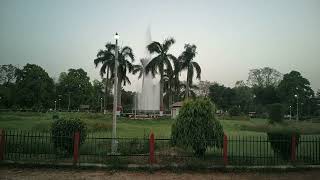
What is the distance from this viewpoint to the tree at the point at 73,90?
10062 centimetres

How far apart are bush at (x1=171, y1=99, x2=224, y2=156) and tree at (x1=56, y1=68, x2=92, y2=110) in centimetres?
8682

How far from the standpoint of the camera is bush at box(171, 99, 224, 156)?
1520cm

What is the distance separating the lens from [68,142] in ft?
48.6

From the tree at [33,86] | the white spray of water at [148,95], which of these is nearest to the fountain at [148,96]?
the white spray of water at [148,95]

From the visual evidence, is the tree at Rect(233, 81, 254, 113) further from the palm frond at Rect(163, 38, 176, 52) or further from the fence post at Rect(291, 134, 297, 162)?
the fence post at Rect(291, 134, 297, 162)

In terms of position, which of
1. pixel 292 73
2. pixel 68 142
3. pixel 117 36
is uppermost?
pixel 292 73

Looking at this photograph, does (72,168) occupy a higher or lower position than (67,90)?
lower

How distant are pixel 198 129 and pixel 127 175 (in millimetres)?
4232

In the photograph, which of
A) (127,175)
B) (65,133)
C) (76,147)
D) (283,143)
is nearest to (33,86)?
(65,133)

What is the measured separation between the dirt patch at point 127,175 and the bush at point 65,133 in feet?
6.02

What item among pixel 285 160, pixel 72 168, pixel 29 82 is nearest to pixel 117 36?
pixel 72 168

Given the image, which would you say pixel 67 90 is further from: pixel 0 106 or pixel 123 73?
pixel 123 73

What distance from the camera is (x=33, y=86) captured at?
85125 mm

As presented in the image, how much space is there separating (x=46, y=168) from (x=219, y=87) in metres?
94.9
